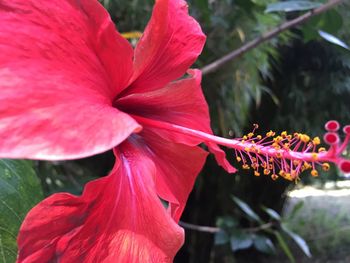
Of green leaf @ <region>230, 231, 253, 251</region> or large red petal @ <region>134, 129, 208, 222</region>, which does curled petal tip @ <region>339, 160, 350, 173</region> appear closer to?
large red petal @ <region>134, 129, 208, 222</region>

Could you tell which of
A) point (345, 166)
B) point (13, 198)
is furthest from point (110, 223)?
point (345, 166)

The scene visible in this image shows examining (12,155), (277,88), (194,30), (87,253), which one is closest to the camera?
(12,155)

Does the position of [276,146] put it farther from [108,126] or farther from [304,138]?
[108,126]

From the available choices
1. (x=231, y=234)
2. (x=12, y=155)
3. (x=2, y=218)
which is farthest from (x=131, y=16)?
(x=12, y=155)

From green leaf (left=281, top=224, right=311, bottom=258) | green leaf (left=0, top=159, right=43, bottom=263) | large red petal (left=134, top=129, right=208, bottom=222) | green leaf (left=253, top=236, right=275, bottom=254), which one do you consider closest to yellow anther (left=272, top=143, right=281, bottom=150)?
large red petal (left=134, top=129, right=208, bottom=222)

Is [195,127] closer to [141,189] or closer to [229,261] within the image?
[141,189]

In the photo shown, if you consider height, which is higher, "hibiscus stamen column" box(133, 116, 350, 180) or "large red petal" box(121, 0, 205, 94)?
"large red petal" box(121, 0, 205, 94)

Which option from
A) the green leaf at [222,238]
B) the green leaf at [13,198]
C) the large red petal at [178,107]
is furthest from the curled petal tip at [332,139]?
the green leaf at [222,238]
